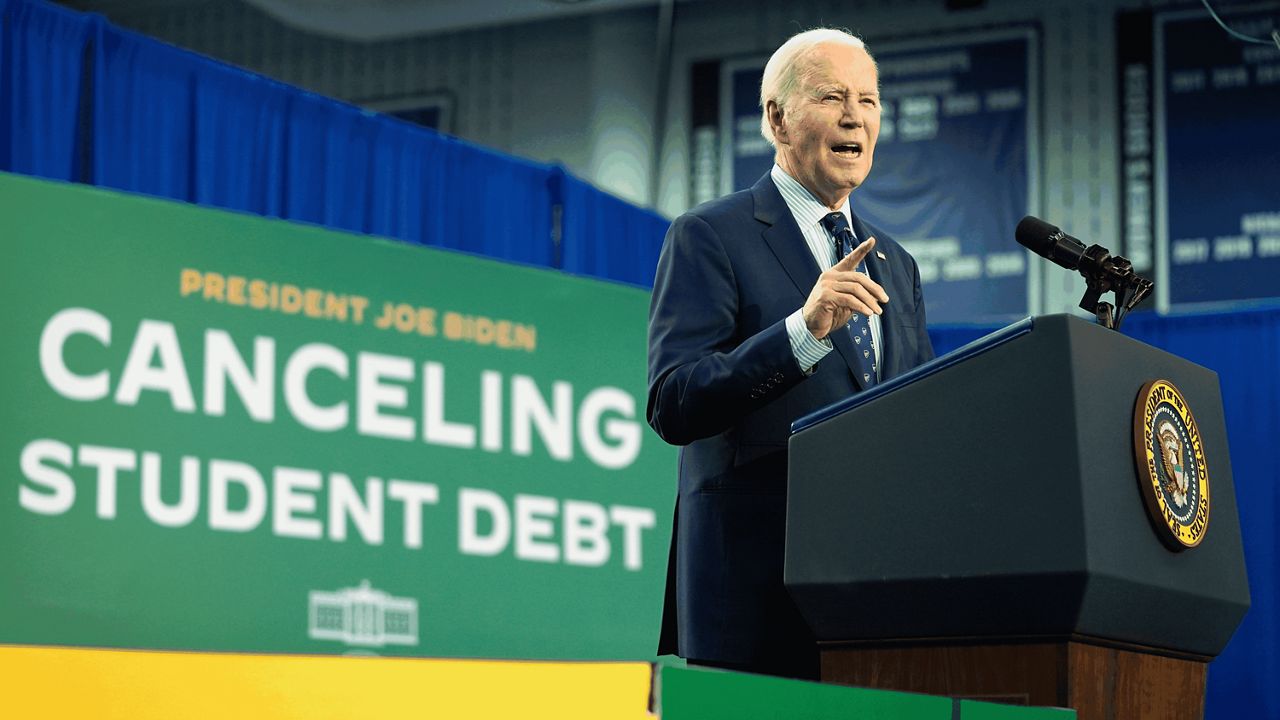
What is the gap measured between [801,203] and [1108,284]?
1.21ft

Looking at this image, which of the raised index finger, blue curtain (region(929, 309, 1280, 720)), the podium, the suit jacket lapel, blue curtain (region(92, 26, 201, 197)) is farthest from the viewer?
blue curtain (region(929, 309, 1280, 720))

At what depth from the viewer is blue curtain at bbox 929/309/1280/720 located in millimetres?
6453

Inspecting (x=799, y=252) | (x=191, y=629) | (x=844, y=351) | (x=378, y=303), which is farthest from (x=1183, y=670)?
(x=378, y=303)

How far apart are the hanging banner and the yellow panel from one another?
17.4 feet

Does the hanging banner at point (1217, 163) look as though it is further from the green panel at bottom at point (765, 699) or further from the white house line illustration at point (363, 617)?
the green panel at bottom at point (765, 699)

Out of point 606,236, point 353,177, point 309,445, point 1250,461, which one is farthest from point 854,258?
point 1250,461

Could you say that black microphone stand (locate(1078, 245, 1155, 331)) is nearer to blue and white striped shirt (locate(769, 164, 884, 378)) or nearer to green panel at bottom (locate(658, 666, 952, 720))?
blue and white striped shirt (locate(769, 164, 884, 378))

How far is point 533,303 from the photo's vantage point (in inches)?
204

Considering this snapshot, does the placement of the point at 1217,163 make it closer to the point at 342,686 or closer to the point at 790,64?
the point at 342,686

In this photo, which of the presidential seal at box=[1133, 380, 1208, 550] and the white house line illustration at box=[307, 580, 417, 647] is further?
the white house line illustration at box=[307, 580, 417, 647]

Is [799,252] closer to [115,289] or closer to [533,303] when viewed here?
[115,289]

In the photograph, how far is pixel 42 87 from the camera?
14.5 feet

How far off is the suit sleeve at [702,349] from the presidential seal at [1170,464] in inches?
12.3

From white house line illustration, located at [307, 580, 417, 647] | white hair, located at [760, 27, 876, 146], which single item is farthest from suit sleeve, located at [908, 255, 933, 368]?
white house line illustration, located at [307, 580, 417, 647]
